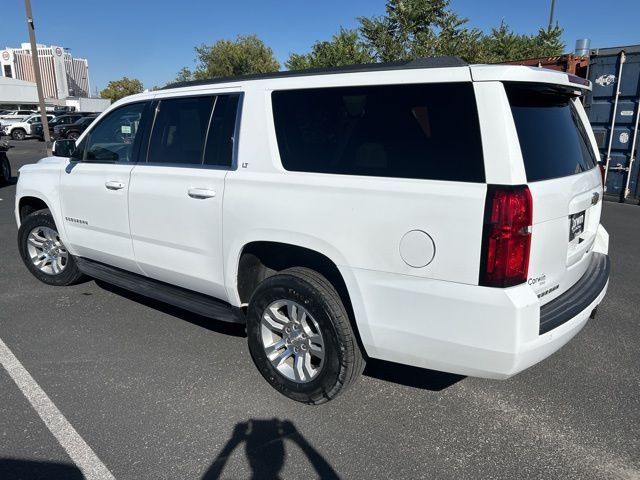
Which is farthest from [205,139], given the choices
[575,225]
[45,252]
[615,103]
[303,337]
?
[615,103]

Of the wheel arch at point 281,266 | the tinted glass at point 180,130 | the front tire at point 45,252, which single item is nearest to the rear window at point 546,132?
the wheel arch at point 281,266

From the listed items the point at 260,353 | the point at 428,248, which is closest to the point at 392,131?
the point at 428,248

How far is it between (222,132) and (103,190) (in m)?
1.38

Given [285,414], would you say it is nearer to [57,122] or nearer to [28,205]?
[28,205]

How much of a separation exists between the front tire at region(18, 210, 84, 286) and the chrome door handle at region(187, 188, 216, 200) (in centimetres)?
224

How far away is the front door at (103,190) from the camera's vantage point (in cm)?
415

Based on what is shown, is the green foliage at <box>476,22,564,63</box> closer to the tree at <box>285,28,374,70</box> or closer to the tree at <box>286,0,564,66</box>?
the tree at <box>286,0,564,66</box>

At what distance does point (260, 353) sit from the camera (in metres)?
3.36

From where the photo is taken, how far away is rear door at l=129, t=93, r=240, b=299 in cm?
346

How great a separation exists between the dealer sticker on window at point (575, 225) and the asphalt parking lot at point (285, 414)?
3.59ft

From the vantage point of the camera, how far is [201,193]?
11.3ft

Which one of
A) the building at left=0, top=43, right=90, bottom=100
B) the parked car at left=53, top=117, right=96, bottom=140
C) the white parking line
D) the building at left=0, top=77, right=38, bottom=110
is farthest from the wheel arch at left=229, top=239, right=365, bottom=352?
the building at left=0, top=43, right=90, bottom=100

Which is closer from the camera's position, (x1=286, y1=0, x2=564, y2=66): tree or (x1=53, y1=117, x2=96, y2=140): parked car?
(x1=286, y1=0, x2=564, y2=66): tree

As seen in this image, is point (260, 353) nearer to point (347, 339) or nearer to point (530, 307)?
point (347, 339)
